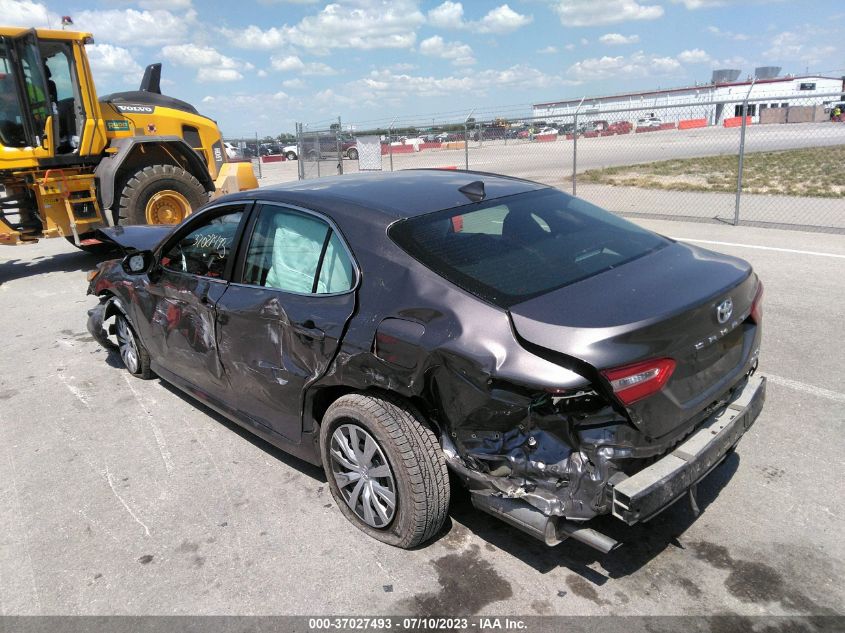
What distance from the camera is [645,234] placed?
343 cm

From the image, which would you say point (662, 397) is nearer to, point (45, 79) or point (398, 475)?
point (398, 475)

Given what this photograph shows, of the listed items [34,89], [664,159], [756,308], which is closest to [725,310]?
[756,308]

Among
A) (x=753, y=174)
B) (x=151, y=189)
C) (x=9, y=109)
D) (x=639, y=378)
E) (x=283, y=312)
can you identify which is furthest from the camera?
(x=753, y=174)

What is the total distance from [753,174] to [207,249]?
1818cm

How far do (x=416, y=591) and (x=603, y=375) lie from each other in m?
1.25

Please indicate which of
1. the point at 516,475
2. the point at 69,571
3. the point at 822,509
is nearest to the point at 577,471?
the point at 516,475

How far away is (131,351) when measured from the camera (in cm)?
499

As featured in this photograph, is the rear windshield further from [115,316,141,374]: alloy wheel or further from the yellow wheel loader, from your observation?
the yellow wheel loader

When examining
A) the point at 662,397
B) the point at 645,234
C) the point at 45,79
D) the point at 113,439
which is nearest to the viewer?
the point at 662,397

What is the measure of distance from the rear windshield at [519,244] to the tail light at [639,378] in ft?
1.63

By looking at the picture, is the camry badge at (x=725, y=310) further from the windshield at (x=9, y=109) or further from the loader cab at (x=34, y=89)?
the windshield at (x=9, y=109)

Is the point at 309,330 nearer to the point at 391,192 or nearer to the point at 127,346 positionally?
the point at 391,192

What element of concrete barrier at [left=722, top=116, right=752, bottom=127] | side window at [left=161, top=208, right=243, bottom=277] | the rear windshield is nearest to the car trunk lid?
the rear windshield

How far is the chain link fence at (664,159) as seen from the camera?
11969 mm
